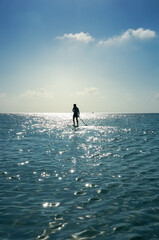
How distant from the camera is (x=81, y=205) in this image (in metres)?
6.61

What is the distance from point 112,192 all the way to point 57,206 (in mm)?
2306

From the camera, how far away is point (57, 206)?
656 cm

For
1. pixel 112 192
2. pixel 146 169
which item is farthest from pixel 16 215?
pixel 146 169

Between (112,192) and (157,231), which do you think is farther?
(112,192)

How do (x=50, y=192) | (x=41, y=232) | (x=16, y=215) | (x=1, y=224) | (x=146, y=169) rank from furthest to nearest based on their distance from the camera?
(x=146, y=169) < (x=50, y=192) < (x=16, y=215) < (x=1, y=224) < (x=41, y=232)

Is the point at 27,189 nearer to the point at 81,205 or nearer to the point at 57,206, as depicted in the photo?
the point at 57,206

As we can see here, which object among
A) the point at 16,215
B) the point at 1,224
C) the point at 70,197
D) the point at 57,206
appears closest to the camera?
the point at 1,224

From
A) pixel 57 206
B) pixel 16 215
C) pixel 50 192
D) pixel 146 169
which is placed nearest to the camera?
pixel 16 215

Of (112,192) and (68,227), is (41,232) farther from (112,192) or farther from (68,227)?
(112,192)

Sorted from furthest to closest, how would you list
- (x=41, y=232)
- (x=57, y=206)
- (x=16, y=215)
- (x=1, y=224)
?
(x=57, y=206) → (x=16, y=215) → (x=1, y=224) → (x=41, y=232)

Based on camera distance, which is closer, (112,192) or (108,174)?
(112,192)

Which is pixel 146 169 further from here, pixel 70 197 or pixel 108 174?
pixel 70 197

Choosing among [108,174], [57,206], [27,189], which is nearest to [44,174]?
[27,189]

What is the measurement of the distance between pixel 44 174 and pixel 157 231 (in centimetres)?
644
